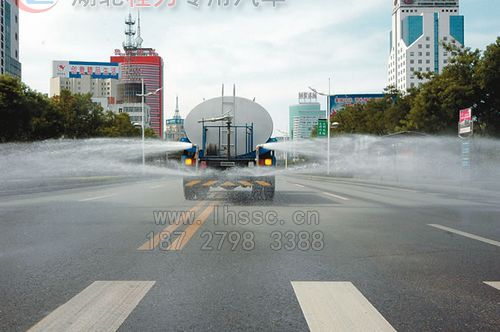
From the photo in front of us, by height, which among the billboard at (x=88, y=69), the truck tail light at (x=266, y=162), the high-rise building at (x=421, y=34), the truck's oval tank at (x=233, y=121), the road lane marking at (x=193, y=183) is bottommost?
the road lane marking at (x=193, y=183)

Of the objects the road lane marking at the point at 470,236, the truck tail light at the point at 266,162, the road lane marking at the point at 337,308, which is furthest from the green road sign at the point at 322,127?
the road lane marking at the point at 337,308

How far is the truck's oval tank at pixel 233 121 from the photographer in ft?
43.7

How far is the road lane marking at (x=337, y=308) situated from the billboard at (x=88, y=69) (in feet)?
358

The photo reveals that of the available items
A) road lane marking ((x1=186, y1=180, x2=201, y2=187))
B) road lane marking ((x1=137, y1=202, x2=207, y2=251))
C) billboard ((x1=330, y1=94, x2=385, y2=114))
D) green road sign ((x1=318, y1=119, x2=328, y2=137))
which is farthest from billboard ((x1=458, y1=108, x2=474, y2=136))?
billboard ((x1=330, y1=94, x2=385, y2=114))

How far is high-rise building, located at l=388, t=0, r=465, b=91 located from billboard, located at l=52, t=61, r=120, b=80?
3414 inches

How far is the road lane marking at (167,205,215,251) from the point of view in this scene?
21.1 ft

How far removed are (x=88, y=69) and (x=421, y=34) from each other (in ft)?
345

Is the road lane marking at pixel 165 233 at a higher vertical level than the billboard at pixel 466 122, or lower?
lower

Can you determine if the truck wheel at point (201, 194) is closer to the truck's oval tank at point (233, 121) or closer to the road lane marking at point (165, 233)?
the truck's oval tank at point (233, 121)

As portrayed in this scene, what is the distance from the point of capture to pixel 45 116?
39750 millimetres

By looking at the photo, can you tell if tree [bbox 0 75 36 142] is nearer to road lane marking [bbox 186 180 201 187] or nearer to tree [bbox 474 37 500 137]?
road lane marking [bbox 186 180 201 187]

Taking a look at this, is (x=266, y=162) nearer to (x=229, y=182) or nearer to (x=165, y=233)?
(x=229, y=182)

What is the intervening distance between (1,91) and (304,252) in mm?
30821

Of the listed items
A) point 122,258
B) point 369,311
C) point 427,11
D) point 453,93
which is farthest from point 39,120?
point 427,11
